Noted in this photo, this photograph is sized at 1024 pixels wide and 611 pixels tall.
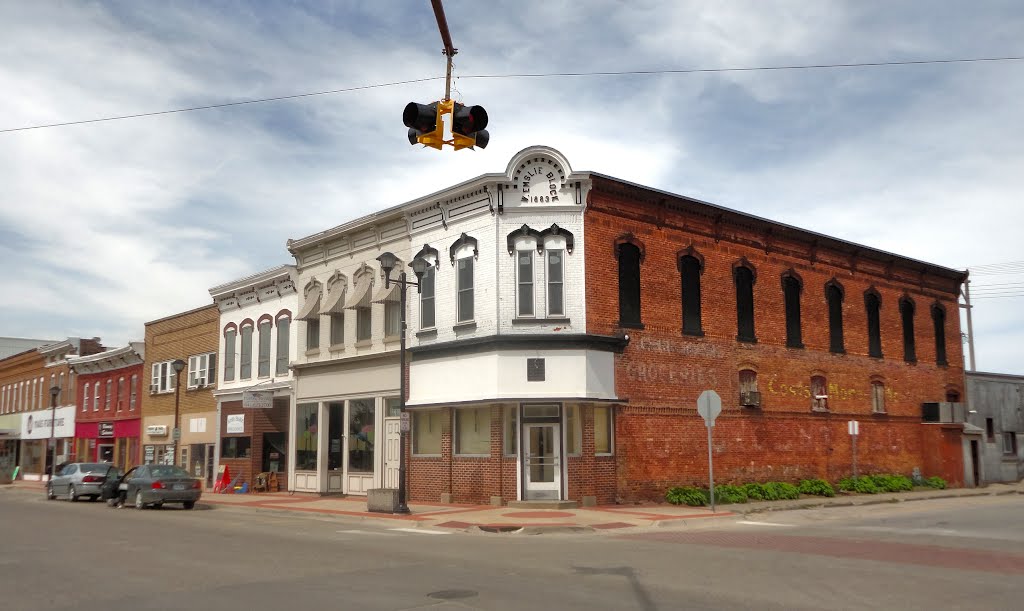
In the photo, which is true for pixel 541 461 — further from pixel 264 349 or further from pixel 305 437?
pixel 264 349

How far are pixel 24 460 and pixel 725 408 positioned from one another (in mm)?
52665

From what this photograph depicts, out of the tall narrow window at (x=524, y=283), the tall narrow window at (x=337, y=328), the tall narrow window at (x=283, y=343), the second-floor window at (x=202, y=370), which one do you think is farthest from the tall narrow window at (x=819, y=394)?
the second-floor window at (x=202, y=370)

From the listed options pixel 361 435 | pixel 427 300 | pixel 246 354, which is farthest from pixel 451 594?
pixel 246 354

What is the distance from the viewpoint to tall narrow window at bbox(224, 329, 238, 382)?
3845 centimetres

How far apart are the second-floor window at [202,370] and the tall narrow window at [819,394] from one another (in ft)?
82.9

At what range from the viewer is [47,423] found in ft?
184

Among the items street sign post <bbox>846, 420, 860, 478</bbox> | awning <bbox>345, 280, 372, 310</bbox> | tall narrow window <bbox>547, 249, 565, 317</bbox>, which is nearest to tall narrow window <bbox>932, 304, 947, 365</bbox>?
street sign post <bbox>846, 420, 860, 478</bbox>

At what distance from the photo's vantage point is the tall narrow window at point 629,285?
26.3 meters

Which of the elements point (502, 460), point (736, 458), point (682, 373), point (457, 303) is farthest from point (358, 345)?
point (736, 458)

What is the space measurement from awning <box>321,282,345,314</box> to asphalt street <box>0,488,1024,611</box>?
11.7 metres

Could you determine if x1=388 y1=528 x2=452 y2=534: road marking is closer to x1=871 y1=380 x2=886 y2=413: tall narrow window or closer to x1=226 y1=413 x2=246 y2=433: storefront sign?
x1=226 y1=413 x2=246 y2=433: storefront sign

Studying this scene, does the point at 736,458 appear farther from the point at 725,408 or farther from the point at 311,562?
the point at 311,562

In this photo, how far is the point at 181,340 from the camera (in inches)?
1681

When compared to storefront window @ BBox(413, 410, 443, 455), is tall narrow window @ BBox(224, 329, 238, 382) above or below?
above
